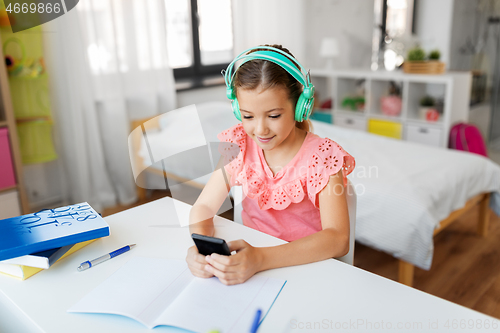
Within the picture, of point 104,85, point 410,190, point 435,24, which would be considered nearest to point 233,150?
point 410,190

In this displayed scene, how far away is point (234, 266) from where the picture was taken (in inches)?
30.4

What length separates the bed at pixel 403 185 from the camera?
1.12 metres

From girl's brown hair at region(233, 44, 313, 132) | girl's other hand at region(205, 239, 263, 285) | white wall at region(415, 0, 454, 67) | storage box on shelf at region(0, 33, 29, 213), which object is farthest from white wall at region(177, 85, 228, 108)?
girl's other hand at region(205, 239, 263, 285)

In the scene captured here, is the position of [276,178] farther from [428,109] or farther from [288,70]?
[428,109]

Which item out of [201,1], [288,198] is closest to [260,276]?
[288,198]

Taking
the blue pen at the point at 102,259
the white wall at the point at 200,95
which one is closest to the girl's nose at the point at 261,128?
the blue pen at the point at 102,259

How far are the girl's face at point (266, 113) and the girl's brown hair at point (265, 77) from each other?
11 millimetres

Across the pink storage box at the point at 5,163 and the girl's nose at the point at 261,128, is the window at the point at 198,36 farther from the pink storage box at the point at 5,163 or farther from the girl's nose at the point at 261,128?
the girl's nose at the point at 261,128

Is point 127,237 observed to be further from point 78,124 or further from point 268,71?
point 78,124

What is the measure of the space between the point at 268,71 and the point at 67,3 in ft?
6.22

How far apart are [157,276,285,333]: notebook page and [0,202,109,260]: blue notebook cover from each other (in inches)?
10.7

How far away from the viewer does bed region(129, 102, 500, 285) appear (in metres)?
1.12

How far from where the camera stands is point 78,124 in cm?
249

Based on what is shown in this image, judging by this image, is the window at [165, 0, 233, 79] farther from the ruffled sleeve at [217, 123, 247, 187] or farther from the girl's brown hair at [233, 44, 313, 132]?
the girl's brown hair at [233, 44, 313, 132]
